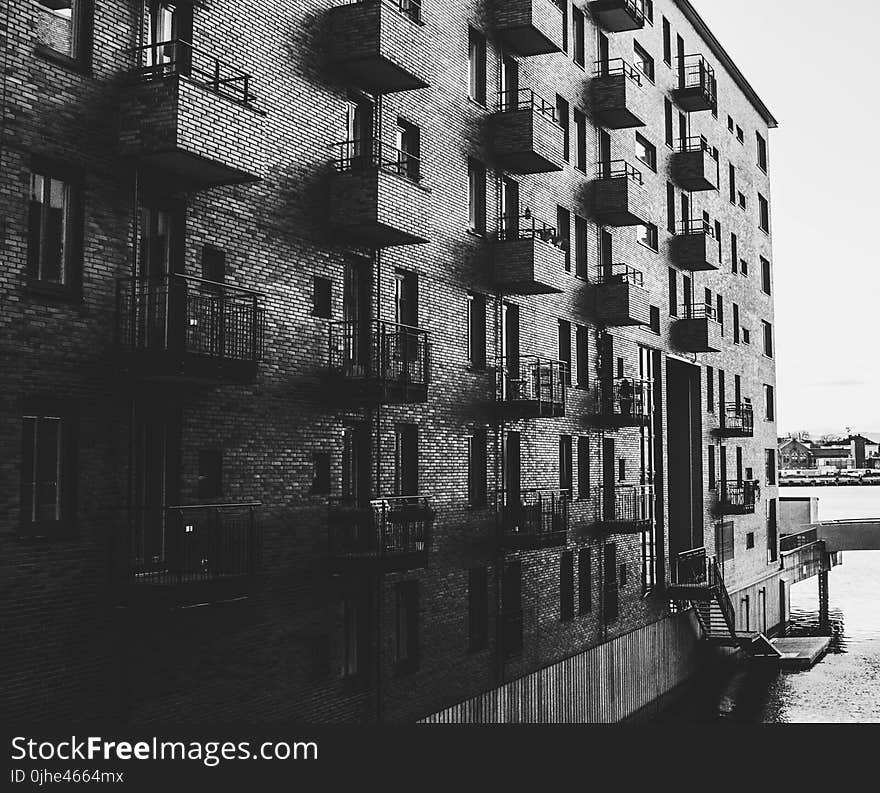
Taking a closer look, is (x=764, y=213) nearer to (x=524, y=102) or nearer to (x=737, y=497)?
(x=737, y=497)

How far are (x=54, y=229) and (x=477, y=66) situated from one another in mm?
14422

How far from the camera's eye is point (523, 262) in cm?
2545

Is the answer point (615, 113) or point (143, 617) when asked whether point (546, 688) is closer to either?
point (143, 617)

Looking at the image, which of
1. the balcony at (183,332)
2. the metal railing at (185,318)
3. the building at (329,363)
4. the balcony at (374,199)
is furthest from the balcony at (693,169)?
the balcony at (183,332)

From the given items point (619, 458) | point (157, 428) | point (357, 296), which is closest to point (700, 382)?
point (619, 458)

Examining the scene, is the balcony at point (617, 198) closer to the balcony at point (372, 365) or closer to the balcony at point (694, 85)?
the balcony at point (694, 85)

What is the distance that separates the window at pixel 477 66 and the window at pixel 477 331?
5.01 m

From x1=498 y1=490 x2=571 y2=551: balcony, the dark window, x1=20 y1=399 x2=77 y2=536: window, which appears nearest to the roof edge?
x1=498 y1=490 x2=571 y2=551: balcony

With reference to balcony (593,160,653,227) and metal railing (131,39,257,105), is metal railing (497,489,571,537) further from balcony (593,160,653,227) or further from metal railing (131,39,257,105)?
metal railing (131,39,257,105)

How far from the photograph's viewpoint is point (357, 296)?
826 inches

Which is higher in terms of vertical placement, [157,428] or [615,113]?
[615,113]

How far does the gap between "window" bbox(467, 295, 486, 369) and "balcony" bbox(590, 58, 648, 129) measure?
9471mm

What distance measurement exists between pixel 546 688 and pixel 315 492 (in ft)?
28.1

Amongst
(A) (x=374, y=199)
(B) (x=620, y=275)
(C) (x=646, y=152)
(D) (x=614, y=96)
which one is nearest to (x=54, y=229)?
(A) (x=374, y=199)
